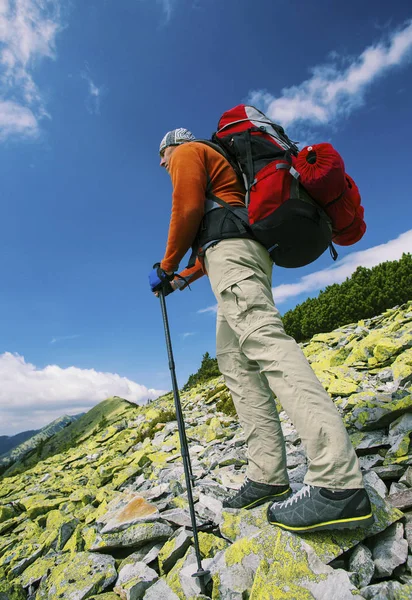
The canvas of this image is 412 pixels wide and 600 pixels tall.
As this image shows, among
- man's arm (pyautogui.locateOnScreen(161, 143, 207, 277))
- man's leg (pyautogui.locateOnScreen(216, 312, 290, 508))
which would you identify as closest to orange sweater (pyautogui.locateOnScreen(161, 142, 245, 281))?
man's arm (pyautogui.locateOnScreen(161, 143, 207, 277))

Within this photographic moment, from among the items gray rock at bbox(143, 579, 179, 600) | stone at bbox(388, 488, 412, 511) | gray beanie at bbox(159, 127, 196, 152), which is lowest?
gray rock at bbox(143, 579, 179, 600)

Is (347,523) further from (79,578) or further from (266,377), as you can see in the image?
(79,578)

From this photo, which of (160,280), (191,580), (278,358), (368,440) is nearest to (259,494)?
(191,580)

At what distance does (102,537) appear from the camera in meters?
3.07

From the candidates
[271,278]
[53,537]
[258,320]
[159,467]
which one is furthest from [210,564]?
[159,467]

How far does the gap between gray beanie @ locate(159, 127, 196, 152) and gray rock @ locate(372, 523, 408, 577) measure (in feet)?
11.5

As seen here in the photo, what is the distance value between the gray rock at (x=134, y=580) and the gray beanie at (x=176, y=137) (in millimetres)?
3597

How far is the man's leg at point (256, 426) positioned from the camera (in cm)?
280

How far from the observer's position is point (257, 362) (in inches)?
98.6

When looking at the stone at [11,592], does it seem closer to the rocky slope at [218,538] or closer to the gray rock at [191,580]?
the rocky slope at [218,538]

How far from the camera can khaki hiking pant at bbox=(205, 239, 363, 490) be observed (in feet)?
6.73

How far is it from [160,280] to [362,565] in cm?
252

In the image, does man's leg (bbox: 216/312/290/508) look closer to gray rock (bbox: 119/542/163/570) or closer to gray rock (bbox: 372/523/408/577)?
gray rock (bbox: 119/542/163/570)

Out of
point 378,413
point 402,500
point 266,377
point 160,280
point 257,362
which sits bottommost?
point 402,500
